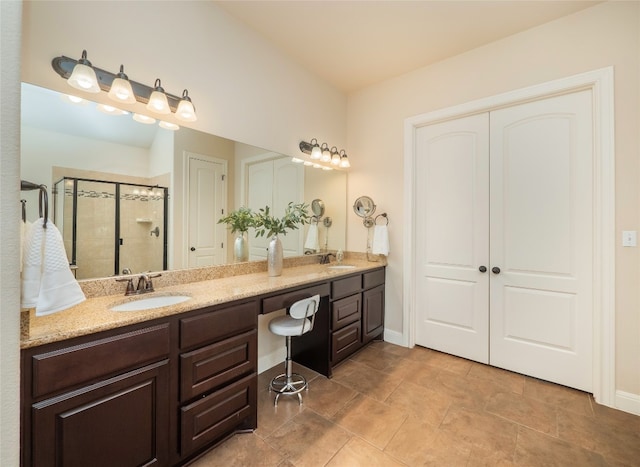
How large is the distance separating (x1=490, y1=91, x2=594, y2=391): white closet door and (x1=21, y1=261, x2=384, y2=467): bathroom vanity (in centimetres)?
196

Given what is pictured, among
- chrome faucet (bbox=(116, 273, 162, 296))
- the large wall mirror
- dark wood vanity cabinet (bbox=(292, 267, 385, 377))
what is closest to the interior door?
the large wall mirror

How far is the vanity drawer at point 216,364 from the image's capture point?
1404mm

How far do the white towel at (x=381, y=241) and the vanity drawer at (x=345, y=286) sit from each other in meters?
0.47

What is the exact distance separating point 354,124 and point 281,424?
308 centimetres

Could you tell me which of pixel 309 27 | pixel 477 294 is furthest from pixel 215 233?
pixel 477 294

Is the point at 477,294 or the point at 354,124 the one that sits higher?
the point at 354,124

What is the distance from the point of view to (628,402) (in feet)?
6.40

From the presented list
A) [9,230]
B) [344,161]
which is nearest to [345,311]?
[344,161]

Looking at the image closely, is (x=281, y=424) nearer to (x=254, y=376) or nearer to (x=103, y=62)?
(x=254, y=376)

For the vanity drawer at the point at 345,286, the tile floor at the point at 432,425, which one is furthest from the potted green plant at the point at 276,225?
the tile floor at the point at 432,425

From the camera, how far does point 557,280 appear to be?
7.48 feet

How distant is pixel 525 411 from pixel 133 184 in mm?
3065

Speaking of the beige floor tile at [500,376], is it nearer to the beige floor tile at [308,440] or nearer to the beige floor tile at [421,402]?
the beige floor tile at [421,402]

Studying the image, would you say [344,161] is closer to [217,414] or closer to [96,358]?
[217,414]
